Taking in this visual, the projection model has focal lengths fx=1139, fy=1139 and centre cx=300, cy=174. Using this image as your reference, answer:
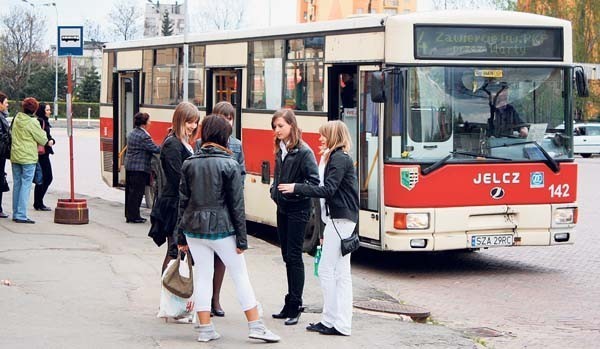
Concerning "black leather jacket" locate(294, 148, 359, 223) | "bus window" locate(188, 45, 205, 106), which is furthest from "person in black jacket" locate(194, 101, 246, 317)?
"bus window" locate(188, 45, 205, 106)

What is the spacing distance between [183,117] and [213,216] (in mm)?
1596

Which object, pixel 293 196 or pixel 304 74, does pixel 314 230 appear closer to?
pixel 304 74

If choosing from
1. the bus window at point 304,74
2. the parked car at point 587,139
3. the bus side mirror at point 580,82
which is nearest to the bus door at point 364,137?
the bus window at point 304,74

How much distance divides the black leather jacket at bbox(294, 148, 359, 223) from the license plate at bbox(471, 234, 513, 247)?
4436 mm

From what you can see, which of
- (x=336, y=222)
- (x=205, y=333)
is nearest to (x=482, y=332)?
(x=336, y=222)

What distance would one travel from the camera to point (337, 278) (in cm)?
945

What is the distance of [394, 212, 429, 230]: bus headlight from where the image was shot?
13305mm

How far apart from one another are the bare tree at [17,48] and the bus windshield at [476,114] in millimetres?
80456

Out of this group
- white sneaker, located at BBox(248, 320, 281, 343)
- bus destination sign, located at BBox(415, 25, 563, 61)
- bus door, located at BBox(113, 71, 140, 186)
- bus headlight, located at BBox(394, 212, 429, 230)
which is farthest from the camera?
bus door, located at BBox(113, 71, 140, 186)

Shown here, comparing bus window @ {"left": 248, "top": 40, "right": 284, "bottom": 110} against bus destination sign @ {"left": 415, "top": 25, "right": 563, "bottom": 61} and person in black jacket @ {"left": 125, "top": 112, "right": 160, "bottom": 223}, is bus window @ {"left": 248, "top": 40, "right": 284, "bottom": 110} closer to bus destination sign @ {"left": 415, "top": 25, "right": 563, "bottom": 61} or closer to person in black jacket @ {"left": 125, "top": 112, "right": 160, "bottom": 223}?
person in black jacket @ {"left": 125, "top": 112, "right": 160, "bottom": 223}

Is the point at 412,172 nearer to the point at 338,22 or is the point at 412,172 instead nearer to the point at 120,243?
the point at 338,22

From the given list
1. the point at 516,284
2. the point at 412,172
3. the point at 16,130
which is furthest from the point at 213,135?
the point at 16,130

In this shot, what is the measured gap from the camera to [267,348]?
8.75 meters

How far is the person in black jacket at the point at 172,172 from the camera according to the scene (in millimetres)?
9750
